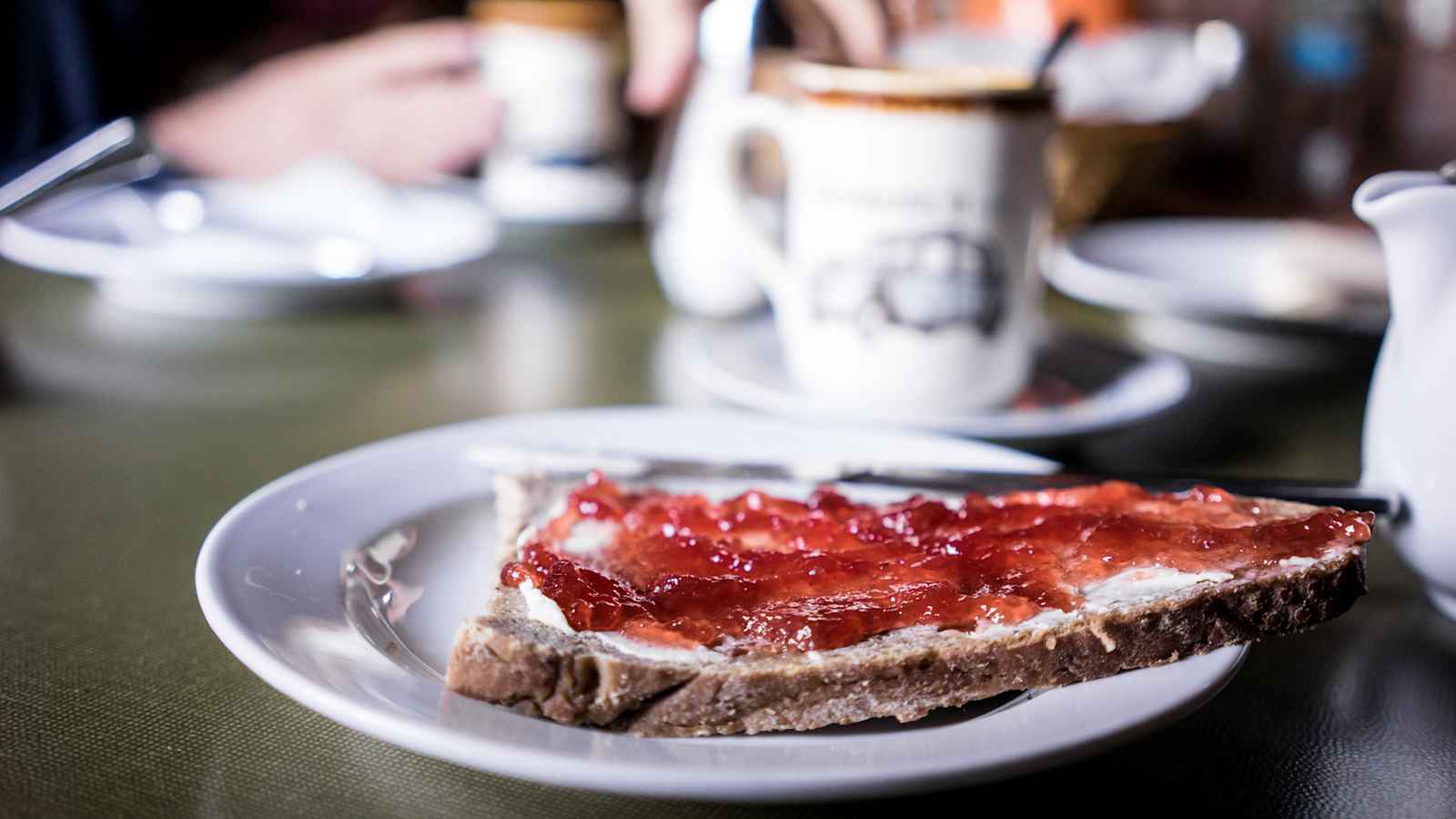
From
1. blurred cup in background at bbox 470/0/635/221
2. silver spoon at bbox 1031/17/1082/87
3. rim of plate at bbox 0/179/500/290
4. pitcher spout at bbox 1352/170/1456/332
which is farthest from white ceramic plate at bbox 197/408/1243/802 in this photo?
blurred cup in background at bbox 470/0/635/221

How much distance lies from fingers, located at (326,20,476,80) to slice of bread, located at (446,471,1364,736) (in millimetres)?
1573

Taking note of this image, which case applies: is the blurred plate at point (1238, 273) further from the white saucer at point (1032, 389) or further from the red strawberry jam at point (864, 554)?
the red strawberry jam at point (864, 554)

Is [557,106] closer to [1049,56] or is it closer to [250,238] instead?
[250,238]

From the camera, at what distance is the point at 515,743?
0.44m

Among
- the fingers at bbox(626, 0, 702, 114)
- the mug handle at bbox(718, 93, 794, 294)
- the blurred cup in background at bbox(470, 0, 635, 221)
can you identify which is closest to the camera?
the mug handle at bbox(718, 93, 794, 294)

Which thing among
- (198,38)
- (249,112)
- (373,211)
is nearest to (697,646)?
(373,211)

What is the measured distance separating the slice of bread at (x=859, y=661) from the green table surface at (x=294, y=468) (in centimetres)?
4

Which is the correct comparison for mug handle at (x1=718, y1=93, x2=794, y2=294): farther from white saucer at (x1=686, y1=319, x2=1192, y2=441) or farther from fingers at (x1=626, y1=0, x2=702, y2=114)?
fingers at (x1=626, y1=0, x2=702, y2=114)

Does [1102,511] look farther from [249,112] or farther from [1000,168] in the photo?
[249,112]

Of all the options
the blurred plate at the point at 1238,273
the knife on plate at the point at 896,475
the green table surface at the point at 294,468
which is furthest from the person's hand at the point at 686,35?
the knife on plate at the point at 896,475

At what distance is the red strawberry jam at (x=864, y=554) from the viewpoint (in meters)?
0.57

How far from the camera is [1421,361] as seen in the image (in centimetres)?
67

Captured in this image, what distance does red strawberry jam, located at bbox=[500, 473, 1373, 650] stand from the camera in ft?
1.86

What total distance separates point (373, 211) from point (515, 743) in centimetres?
125
